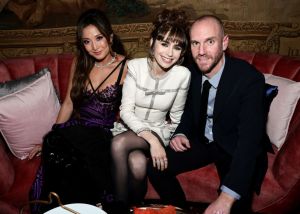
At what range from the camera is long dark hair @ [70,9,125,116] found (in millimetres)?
2268

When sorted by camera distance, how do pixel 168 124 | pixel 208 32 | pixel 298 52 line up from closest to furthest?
pixel 208 32 → pixel 168 124 → pixel 298 52

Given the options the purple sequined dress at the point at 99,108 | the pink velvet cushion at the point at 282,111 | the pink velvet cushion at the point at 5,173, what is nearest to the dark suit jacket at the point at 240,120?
the pink velvet cushion at the point at 282,111

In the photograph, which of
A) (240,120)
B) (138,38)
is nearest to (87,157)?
(240,120)

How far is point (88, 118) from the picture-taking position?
2396mm

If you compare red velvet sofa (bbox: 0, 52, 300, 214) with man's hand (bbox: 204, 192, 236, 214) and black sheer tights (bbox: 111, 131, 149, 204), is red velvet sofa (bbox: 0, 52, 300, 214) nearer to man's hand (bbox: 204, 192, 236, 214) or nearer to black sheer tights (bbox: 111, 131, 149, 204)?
black sheer tights (bbox: 111, 131, 149, 204)

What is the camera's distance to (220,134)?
2.06 meters

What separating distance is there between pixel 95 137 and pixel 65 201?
18.5 inches

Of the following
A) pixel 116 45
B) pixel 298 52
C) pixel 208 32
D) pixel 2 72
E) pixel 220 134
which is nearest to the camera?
pixel 208 32

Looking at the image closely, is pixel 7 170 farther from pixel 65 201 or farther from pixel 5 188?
pixel 65 201

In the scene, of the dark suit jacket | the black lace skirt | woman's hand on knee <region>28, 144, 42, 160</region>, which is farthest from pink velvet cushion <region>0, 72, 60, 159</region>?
the dark suit jacket

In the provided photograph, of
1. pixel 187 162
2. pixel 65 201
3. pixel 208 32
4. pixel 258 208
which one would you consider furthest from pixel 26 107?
pixel 258 208

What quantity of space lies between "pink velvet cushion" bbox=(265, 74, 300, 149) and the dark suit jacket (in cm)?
28

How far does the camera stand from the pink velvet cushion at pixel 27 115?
225cm

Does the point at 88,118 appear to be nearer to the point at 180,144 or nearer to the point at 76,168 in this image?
the point at 76,168
